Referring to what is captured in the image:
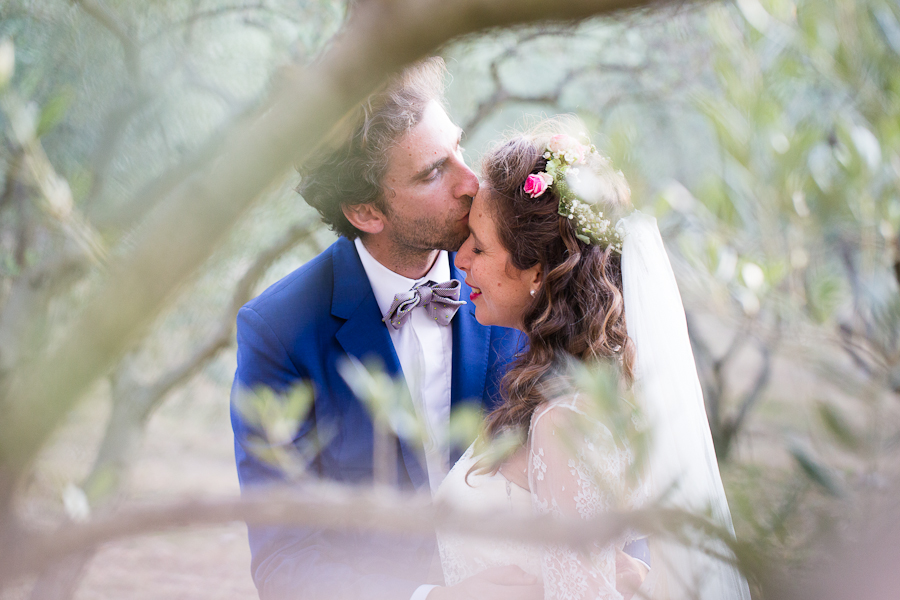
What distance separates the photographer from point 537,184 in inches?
79.4

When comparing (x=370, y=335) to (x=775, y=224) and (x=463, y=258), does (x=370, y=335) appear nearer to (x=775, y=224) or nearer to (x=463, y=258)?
(x=463, y=258)

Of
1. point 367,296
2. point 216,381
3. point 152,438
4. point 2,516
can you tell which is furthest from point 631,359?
point 152,438

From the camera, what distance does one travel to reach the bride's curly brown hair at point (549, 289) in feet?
6.75

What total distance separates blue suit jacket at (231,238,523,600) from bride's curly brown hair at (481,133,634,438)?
37cm

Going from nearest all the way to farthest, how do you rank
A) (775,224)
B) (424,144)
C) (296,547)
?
(775,224), (296,547), (424,144)

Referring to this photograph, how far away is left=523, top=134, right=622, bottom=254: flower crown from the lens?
195 cm

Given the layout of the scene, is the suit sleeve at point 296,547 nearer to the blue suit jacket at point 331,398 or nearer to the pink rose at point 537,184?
the blue suit jacket at point 331,398

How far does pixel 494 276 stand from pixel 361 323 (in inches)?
21.9

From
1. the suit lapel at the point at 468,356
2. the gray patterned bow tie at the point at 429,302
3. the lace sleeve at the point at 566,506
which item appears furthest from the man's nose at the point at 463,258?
the lace sleeve at the point at 566,506

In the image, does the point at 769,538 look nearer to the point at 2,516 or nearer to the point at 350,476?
the point at 2,516

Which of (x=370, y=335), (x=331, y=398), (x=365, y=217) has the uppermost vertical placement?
(x=365, y=217)

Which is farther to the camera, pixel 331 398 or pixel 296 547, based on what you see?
pixel 331 398

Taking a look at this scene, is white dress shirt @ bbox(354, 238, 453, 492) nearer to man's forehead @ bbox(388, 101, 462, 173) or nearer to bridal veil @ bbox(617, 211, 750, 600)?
man's forehead @ bbox(388, 101, 462, 173)

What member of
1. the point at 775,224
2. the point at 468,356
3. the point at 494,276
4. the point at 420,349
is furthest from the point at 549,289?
the point at 775,224
